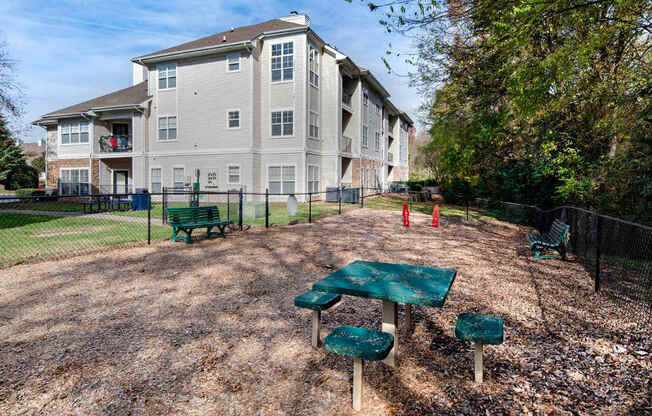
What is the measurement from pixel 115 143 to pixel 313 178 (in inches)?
613

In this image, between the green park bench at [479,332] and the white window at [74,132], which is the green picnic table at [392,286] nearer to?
the green park bench at [479,332]

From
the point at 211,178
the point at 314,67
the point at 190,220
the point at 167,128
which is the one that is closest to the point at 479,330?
Answer: the point at 190,220

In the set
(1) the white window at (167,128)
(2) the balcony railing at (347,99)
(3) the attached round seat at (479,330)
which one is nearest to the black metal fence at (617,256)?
(3) the attached round seat at (479,330)

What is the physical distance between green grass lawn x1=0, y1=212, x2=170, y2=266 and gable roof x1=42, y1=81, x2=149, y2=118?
13.9 metres

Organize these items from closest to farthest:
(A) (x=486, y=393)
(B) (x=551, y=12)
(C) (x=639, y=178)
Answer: (A) (x=486, y=393), (B) (x=551, y=12), (C) (x=639, y=178)

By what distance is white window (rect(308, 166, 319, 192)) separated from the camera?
2495 centimetres

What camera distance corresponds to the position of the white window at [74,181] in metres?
29.4

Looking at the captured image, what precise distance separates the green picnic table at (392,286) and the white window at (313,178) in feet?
68.4

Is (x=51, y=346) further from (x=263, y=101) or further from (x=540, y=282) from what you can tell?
(x=263, y=101)

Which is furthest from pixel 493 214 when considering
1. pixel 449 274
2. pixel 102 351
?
pixel 102 351

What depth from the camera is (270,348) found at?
4.16 metres

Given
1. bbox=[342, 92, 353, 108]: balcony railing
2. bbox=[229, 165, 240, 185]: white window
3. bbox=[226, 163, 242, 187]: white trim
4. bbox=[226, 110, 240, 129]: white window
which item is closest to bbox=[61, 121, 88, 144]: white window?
bbox=[226, 110, 240, 129]: white window

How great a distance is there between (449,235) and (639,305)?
706cm

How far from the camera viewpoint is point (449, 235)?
12484 mm
